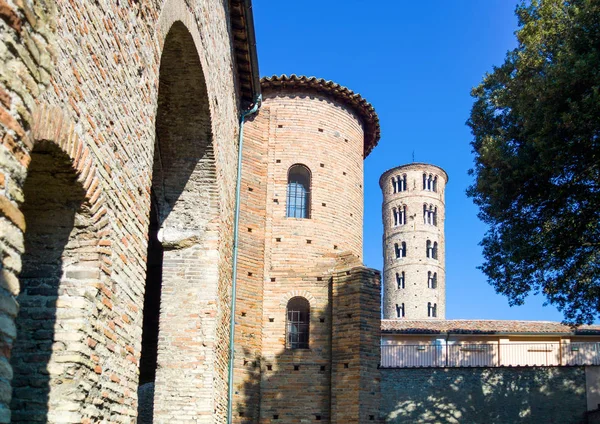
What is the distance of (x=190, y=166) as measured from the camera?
33.7 ft

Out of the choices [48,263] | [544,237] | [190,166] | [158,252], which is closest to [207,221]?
[190,166]

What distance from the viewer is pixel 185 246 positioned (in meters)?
10.4

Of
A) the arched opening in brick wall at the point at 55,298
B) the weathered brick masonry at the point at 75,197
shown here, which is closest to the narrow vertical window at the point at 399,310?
→ the weathered brick masonry at the point at 75,197

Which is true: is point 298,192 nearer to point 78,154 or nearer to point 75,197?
point 75,197

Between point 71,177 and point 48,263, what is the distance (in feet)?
2.14

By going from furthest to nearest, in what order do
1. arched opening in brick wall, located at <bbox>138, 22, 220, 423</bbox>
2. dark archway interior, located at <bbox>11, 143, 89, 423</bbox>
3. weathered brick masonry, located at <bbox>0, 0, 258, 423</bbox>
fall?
arched opening in brick wall, located at <bbox>138, 22, 220, 423</bbox> < dark archway interior, located at <bbox>11, 143, 89, 423</bbox> < weathered brick masonry, located at <bbox>0, 0, 258, 423</bbox>

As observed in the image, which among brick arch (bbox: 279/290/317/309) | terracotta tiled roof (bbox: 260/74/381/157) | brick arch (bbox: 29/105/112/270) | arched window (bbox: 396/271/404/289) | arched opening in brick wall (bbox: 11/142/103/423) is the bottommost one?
arched opening in brick wall (bbox: 11/142/103/423)

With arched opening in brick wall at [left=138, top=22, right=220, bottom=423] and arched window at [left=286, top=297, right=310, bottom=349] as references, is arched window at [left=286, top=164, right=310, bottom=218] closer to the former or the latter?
arched window at [left=286, top=297, right=310, bottom=349]

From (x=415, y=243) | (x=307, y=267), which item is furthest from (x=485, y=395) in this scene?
(x=415, y=243)

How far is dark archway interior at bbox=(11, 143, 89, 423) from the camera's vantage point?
452 centimetres

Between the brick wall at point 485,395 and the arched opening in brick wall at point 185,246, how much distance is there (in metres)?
12.2

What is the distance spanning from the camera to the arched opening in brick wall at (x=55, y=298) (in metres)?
4.53

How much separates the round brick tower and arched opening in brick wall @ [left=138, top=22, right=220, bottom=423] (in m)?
47.6

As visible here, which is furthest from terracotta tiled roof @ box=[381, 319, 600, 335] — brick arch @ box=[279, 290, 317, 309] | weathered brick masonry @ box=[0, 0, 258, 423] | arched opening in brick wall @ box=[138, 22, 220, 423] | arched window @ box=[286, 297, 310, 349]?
weathered brick masonry @ box=[0, 0, 258, 423]
